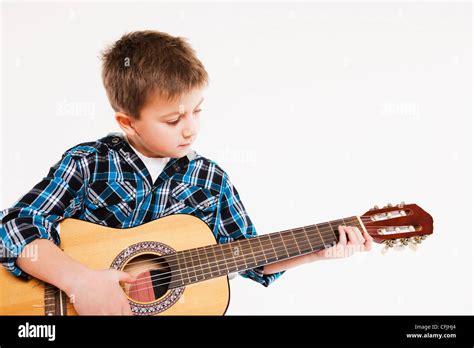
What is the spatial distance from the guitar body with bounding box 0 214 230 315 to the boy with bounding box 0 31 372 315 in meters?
0.04

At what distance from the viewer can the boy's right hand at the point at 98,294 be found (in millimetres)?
1259

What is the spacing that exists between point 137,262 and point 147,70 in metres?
0.56

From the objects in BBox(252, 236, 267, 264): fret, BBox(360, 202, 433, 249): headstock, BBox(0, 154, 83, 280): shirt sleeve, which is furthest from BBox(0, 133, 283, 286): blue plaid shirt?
BBox(360, 202, 433, 249): headstock

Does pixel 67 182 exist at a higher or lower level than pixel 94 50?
lower

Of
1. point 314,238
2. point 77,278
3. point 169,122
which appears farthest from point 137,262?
point 314,238

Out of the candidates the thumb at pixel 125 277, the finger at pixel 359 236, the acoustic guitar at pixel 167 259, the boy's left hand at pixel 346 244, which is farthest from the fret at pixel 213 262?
the finger at pixel 359 236

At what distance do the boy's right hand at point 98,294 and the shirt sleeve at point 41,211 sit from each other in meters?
0.14

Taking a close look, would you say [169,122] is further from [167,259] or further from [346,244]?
[346,244]

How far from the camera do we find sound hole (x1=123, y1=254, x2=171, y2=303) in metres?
1.36
